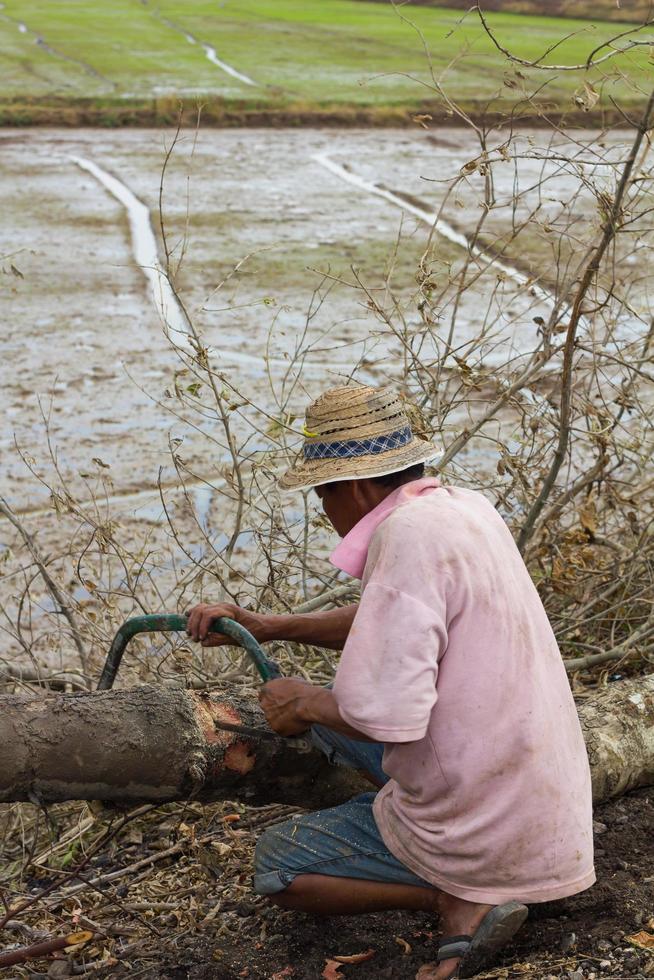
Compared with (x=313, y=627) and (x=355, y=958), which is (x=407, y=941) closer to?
(x=355, y=958)

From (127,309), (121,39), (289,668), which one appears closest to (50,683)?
(289,668)

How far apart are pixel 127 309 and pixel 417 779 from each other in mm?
6728

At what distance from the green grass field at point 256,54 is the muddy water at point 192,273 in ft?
7.24

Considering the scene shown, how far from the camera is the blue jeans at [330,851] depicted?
2.65 meters

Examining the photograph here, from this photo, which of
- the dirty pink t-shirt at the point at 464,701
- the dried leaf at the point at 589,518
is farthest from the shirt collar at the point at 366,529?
the dried leaf at the point at 589,518

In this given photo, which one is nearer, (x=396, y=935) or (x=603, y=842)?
(x=396, y=935)

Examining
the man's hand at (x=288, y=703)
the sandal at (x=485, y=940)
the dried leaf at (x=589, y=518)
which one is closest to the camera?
the sandal at (x=485, y=940)

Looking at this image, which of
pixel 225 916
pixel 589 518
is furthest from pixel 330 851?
pixel 589 518

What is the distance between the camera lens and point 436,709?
243 cm

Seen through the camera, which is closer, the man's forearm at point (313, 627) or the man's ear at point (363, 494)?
the man's ear at point (363, 494)

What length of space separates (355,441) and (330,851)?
0.92 meters

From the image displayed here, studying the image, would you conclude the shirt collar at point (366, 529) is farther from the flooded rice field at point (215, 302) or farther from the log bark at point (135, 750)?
the flooded rice field at point (215, 302)

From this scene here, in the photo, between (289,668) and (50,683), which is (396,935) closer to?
(289,668)

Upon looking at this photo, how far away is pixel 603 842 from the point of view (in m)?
3.13
